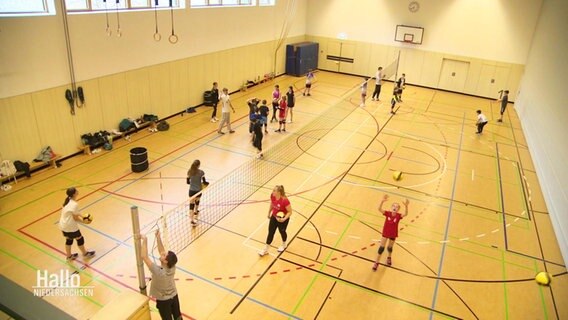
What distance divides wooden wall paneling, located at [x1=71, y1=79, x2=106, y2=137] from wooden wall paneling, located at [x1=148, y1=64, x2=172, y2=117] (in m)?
2.59

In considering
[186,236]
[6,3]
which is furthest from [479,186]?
[6,3]

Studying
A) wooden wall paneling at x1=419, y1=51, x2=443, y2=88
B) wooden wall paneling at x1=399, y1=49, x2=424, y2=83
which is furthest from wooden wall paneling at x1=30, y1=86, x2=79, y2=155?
wooden wall paneling at x1=419, y1=51, x2=443, y2=88

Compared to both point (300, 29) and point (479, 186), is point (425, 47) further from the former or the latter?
point (479, 186)

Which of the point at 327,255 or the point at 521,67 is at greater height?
the point at 521,67

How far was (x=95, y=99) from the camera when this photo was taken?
45.0ft

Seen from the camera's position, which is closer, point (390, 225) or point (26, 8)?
point (390, 225)

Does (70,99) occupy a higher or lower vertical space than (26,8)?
lower

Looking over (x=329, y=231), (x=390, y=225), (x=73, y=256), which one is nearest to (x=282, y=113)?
(x=329, y=231)

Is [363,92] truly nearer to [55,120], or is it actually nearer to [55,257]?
[55,120]

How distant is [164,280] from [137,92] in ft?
36.7

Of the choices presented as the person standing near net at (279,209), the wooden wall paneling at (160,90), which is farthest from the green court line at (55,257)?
the wooden wall paneling at (160,90)

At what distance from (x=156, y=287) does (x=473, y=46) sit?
24.1 meters

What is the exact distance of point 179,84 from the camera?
17.5 m

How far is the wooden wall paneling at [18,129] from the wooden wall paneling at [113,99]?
8.36 ft
